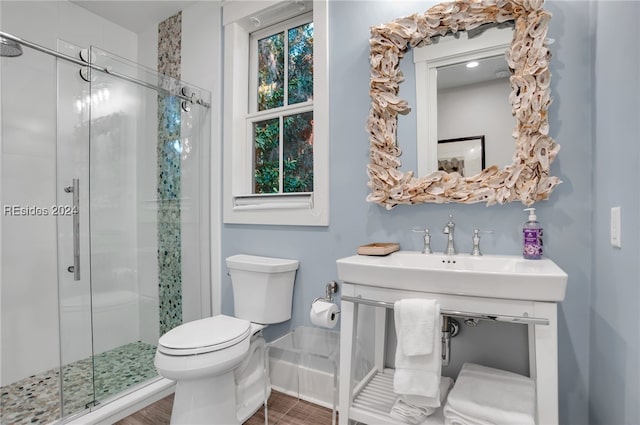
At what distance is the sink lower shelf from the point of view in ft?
4.12

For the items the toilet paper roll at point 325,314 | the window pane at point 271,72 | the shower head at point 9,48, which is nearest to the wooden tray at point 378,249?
the toilet paper roll at point 325,314

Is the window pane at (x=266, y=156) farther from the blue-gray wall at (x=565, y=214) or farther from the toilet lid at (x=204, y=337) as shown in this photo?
the toilet lid at (x=204, y=337)

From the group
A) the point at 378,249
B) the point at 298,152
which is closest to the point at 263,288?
the point at 378,249

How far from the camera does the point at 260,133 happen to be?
231cm

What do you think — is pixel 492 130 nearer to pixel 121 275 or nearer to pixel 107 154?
pixel 107 154

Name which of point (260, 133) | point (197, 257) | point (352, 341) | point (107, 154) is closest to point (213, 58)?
point (260, 133)

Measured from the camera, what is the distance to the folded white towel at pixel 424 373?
1.14 m

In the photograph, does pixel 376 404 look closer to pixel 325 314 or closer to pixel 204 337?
pixel 325 314

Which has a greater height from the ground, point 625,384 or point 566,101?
point 566,101

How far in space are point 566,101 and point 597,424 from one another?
4.08 feet

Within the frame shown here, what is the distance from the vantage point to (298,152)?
7.09 feet

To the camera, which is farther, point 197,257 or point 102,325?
point 197,257

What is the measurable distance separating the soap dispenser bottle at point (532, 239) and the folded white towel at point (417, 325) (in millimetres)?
499

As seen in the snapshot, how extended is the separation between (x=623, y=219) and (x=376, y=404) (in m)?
1.10
